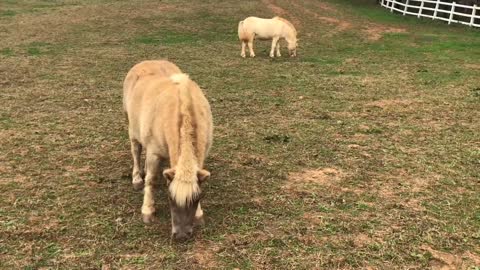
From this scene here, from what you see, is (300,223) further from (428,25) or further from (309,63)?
(428,25)

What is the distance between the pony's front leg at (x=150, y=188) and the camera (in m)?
5.02

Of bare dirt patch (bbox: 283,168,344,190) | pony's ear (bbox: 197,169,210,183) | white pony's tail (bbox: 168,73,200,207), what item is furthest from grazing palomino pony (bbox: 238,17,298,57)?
pony's ear (bbox: 197,169,210,183)

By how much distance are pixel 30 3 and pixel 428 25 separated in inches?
804

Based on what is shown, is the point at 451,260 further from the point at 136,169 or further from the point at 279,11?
the point at 279,11

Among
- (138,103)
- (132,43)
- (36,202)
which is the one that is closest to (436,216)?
(138,103)

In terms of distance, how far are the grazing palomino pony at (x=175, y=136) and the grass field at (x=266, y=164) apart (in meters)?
0.43

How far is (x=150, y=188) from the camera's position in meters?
5.13

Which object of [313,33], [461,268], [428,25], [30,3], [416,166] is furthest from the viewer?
[30,3]

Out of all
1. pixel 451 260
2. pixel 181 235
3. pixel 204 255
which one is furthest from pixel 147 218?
pixel 451 260

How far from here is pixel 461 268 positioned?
14.5 feet

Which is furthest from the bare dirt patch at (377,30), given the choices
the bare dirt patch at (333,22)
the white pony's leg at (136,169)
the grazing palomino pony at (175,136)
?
the grazing palomino pony at (175,136)

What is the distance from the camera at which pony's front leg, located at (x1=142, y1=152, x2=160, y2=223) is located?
5.02 m

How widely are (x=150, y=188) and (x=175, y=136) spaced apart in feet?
3.17

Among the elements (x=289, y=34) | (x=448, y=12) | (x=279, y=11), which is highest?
(x=448, y=12)
